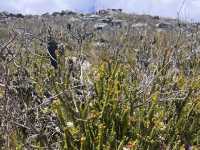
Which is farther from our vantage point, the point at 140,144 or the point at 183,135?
the point at 183,135

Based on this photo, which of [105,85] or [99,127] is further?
[105,85]

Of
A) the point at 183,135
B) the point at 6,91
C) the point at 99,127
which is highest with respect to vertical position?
the point at 6,91

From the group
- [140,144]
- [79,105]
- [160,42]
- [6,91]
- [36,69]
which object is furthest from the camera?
[160,42]

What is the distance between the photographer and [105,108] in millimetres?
4820

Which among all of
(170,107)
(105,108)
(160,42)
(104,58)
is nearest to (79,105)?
(105,108)

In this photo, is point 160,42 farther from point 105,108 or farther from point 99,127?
point 99,127

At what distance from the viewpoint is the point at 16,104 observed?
13.9ft

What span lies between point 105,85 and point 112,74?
0.26 meters

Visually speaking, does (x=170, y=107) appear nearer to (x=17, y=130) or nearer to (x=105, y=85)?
(x=105, y=85)

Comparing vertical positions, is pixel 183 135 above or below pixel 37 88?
below

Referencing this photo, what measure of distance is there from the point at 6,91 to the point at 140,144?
4.05ft

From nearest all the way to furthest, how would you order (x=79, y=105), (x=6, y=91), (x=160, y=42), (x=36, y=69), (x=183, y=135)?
(x=6, y=91), (x=79, y=105), (x=183, y=135), (x=36, y=69), (x=160, y=42)

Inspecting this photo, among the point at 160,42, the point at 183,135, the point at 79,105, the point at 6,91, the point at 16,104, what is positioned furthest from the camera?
the point at 160,42

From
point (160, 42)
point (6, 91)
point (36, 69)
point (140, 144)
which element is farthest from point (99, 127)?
point (160, 42)
